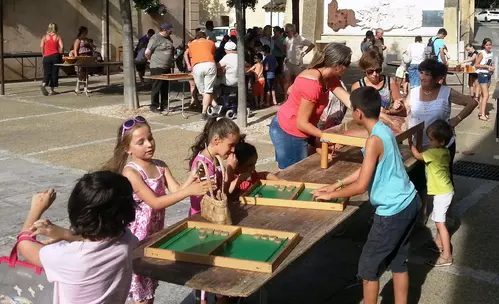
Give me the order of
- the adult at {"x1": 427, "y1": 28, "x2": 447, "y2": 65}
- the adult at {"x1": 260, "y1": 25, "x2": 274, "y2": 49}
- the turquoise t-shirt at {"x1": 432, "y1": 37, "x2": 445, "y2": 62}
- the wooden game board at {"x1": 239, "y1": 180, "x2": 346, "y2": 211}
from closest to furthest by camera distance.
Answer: the wooden game board at {"x1": 239, "y1": 180, "x2": 346, "y2": 211} < the adult at {"x1": 260, "y1": 25, "x2": 274, "y2": 49} < the adult at {"x1": 427, "y1": 28, "x2": 447, "y2": 65} < the turquoise t-shirt at {"x1": 432, "y1": 37, "x2": 445, "y2": 62}

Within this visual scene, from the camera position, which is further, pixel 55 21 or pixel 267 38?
pixel 55 21

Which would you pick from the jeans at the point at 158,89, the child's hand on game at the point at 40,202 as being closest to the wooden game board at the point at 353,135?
the child's hand on game at the point at 40,202

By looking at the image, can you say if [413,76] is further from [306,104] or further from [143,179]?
[143,179]

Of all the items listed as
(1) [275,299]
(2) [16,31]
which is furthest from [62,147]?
(2) [16,31]

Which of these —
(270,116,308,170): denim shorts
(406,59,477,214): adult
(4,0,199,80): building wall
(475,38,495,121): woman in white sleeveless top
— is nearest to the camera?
(270,116,308,170): denim shorts

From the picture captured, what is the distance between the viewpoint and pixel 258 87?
13.0 meters

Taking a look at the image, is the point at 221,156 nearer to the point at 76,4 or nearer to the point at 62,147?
the point at 62,147

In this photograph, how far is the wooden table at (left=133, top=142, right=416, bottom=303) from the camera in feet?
8.86

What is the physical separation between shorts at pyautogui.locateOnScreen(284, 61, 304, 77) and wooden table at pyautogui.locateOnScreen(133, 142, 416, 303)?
30.0 ft

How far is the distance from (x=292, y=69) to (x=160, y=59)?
9.94 feet

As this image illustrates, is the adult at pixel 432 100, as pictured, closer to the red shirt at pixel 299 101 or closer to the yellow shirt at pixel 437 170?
the yellow shirt at pixel 437 170

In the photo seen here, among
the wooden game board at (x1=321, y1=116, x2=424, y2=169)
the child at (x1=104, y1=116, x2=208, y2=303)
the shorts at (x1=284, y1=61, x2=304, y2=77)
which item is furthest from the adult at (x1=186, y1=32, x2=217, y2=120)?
the child at (x1=104, y1=116, x2=208, y2=303)

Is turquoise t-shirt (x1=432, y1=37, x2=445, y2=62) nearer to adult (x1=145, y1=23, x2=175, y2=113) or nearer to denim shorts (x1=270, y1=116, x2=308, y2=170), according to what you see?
adult (x1=145, y1=23, x2=175, y2=113)

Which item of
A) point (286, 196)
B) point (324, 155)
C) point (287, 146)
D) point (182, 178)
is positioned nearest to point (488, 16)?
point (182, 178)
